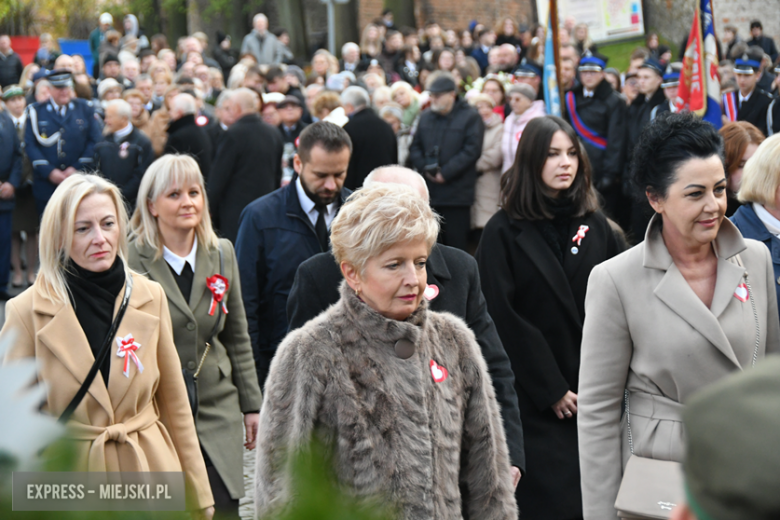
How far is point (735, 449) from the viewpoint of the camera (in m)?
0.99

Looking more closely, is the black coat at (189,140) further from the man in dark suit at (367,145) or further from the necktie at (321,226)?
the necktie at (321,226)

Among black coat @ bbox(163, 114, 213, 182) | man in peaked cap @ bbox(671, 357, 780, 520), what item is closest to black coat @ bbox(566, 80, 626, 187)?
black coat @ bbox(163, 114, 213, 182)

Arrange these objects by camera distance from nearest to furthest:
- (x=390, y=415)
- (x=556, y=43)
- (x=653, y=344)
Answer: (x=390, y=415) < (x=653, y=344) < (x=556, y=43)

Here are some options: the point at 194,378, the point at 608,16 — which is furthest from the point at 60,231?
the point at 608,16

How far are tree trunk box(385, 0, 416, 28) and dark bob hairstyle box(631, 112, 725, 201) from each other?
2444 centimetres

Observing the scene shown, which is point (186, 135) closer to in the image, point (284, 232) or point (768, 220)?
point (284, 232)

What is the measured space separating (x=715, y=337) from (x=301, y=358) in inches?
55.2

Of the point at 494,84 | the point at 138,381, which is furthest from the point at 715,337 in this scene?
the point at 494,84

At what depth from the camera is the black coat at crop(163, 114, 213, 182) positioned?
9656mm

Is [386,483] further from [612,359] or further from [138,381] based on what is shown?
[138,381]

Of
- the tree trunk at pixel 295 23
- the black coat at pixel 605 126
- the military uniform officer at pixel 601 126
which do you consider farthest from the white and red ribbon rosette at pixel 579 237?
the tree trunk at pixel 295 23

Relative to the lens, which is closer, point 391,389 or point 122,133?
point 391,389

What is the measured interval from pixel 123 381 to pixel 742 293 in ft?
7.55

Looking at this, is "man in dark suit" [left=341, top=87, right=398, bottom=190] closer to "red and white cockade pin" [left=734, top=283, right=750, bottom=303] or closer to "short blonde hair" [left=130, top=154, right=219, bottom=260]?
"short blonde hair" [left=130, top=154, right=219, bottom=260]
